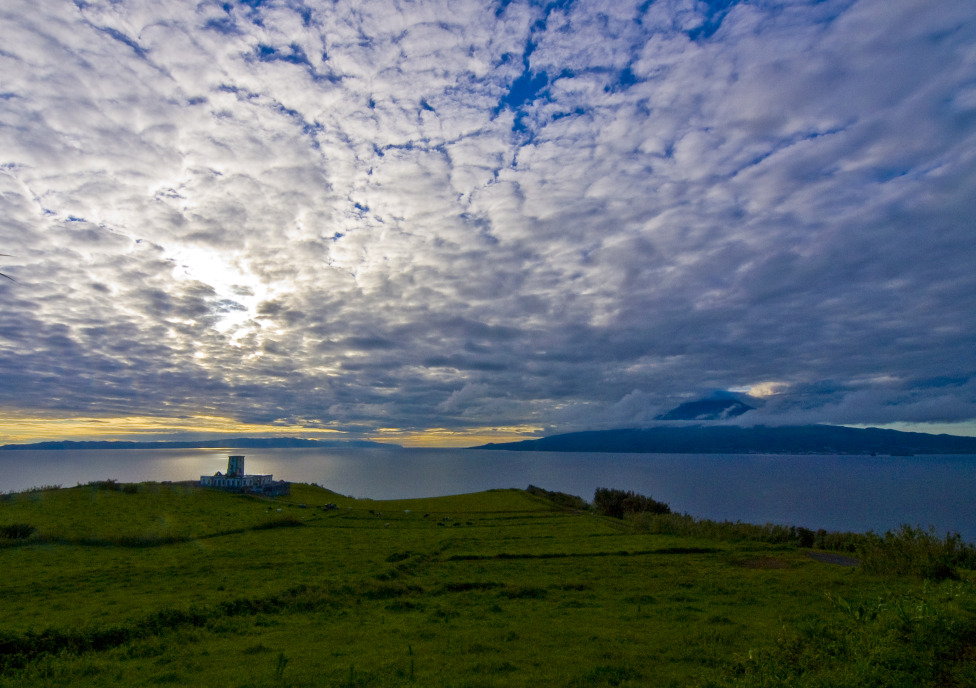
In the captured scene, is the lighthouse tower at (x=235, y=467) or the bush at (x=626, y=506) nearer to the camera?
the bush at (x=626, y=506)

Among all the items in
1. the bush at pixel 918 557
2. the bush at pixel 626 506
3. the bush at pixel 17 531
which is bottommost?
the bush at pixel 626 506

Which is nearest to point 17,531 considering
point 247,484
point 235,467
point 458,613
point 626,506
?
point 458,613

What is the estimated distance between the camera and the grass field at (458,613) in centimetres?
1129

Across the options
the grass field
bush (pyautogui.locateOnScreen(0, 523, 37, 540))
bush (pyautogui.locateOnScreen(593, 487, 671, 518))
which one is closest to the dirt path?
the grass field

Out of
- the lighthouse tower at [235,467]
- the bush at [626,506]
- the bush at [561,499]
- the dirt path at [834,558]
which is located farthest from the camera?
the lighthouse tower at [235,467]

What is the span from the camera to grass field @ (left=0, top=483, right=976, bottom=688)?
11289 millimetres

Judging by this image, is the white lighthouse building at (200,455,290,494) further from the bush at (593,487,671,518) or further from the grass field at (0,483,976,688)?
the bush at (593,487,671,518)

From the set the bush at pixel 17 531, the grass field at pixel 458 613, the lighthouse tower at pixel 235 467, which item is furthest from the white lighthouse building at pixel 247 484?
the bush at pixel 17 531

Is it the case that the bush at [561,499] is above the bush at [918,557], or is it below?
below

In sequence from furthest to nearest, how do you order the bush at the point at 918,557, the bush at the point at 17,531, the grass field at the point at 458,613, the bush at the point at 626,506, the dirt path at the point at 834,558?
the bush at the point at 626,506 → the bush at the point at 17,531 → the dirt path at the point at 834,558 → the bush at the point at 918,557 → the grass field at the point at 458,613

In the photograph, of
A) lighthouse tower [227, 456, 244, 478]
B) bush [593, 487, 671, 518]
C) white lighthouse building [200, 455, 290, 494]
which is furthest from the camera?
lighthouse tower [227, 456, 244, 478]

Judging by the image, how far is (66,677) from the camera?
12891mm

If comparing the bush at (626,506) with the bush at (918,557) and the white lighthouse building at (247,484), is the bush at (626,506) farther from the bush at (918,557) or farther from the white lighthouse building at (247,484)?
the white lighthouse building at (247,484)

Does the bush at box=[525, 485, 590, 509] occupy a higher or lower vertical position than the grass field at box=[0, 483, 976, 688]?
lower
